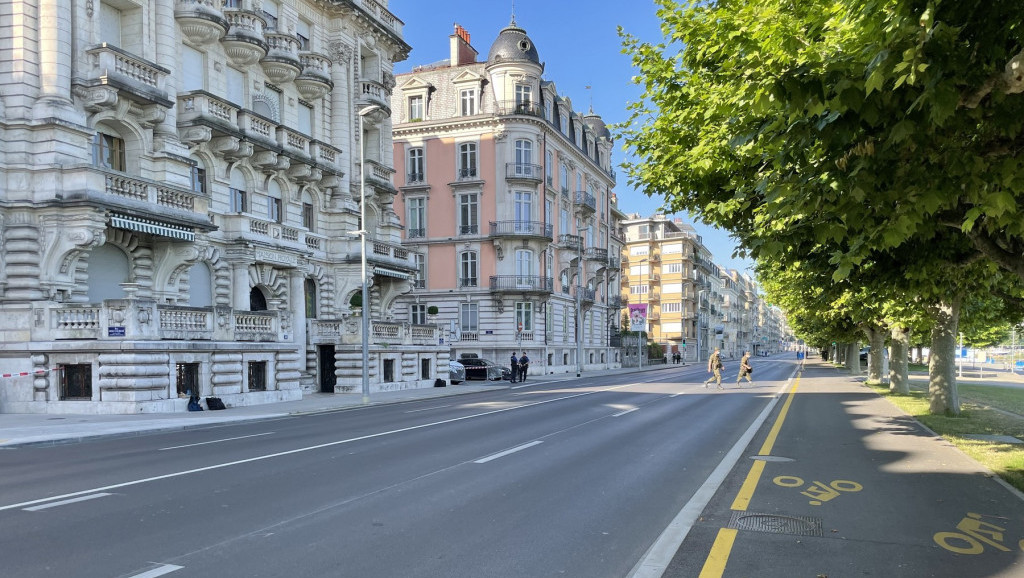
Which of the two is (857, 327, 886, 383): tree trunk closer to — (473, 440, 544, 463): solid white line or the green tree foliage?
(473, 440, 544, 463): solid white line

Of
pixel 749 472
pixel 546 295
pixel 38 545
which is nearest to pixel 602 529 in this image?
pixel 749 472

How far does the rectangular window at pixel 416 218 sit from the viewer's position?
51.5m

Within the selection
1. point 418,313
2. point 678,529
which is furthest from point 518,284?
point 678,529

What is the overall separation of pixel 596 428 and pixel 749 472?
19.2 feet

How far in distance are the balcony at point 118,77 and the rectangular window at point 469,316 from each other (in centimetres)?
2950

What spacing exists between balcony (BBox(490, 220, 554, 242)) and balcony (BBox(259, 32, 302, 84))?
856 inches

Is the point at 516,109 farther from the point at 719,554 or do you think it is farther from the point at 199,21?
the point at 719,554

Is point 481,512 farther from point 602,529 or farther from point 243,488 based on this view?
point 243,488

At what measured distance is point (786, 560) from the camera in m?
5.76

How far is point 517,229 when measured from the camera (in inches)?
1962

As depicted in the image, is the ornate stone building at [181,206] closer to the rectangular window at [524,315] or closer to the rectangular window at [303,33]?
the rectangular window at [303,33]

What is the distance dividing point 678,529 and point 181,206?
21.0 meters

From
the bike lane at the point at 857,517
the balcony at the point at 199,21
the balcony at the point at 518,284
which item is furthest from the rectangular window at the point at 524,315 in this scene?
the bike lane at the point at 857,517

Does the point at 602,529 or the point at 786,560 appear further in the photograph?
the point at 602,529
